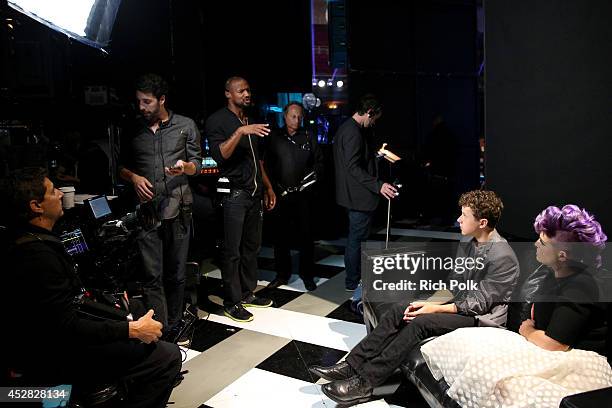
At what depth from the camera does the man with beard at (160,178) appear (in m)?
2.75

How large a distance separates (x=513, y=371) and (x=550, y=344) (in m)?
0.16

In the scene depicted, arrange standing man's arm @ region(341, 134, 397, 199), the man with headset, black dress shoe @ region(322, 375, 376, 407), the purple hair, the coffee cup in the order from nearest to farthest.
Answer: the purple hair
black dress shoe @ region(322, 375, 376, 407)
the coffee cup
standing man's arm @ region(341, 134, 397, 199)
the man with headset

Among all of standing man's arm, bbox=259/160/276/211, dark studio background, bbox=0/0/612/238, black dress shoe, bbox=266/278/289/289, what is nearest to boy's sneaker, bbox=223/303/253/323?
black dress shoe, bbox=266/278/289/289

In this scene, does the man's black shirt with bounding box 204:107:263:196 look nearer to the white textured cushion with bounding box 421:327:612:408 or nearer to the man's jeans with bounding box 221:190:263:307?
the man's jeans with bounding box 221:190:263:307

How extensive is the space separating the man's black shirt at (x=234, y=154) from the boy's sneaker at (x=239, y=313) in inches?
32.0

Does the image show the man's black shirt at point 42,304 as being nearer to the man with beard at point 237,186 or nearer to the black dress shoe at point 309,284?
→ the man with beard at point 237,186

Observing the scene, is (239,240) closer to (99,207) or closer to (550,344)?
(99,207)

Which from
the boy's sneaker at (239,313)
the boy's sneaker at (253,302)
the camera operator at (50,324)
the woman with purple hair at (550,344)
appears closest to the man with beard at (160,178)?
the boy's sneaker at (239,313)

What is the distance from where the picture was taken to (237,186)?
3.25 meters

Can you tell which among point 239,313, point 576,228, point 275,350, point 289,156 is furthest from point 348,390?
point 289,156

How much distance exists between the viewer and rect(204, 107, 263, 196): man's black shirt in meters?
3.18

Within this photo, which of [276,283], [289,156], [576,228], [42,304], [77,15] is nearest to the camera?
[42,304]

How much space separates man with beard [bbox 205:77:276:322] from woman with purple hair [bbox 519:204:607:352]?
6.32ft

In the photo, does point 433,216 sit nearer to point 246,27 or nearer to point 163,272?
point 246,27
